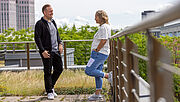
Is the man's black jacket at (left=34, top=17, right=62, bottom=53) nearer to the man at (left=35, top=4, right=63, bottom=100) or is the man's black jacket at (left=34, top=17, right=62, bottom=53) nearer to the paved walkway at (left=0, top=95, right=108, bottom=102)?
the man at (left=35, top=4, right=63, bottom=100)

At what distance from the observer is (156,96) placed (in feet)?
3.76

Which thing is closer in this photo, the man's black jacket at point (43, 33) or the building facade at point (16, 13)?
the man's black jacket at point (43, 33)

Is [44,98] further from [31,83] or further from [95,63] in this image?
[31,83]

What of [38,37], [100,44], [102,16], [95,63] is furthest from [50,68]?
[102,16]

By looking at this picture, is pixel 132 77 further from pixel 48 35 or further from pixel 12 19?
pixel 12 19

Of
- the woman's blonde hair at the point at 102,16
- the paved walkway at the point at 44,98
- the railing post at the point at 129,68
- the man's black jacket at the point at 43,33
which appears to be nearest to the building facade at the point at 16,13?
the paved walkway at the point at 44,98

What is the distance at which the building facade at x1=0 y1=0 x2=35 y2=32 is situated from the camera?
5856 inches

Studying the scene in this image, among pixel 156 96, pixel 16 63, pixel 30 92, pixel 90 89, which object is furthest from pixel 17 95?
pixel 16 63

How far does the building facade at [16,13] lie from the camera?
14875 cm

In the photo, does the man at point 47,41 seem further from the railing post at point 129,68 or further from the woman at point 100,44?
the railing post at point 129,68

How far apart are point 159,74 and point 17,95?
16.8ft

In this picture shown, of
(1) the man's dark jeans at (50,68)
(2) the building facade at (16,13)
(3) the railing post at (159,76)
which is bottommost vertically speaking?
(1) the man's dark jeans at (50,68)

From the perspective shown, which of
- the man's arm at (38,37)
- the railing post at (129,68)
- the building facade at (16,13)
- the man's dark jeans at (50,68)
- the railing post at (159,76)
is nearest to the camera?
the railing post at (159,76)

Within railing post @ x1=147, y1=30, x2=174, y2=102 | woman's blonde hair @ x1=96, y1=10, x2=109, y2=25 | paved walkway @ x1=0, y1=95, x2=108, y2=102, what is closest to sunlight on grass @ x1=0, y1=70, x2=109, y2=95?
paved walkway @ x1=0, y1=95, x2=108, y2=102
